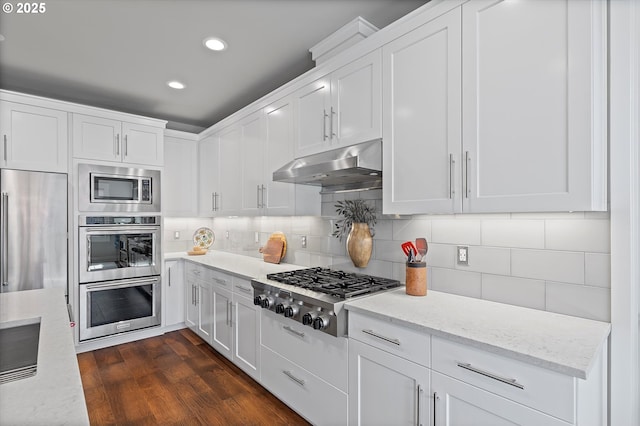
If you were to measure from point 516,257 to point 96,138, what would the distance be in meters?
3.85

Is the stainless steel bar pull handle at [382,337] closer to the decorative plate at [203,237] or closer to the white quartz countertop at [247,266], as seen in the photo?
the white quartz countertop at [247,266]

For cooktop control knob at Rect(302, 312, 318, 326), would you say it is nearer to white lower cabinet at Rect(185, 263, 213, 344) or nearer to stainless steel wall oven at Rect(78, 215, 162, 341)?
white lower cabinet at Rect(185, 263, 213, 344)

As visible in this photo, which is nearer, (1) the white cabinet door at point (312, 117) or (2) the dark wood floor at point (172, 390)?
(2) the dark wood floor at point (172, 390)

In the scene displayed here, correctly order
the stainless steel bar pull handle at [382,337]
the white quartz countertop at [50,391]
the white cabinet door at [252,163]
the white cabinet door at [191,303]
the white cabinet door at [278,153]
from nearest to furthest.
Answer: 1. the white quartz countertop at [50,391]
2. the stainless steel bar pull handle at [382,337]
3. the white cabinet door at [278,153]
4. the white cabinet door at [252,163]
5. the white cabinet door at [191,303]

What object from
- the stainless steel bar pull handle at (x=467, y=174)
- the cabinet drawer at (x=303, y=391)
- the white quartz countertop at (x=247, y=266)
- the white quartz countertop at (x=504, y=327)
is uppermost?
the stainless steel bar pull handle at (x=467, y=174)

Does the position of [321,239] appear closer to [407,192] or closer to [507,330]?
[407,192]

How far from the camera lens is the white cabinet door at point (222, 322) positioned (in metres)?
2.88

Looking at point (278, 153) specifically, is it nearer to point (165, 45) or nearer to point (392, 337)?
point (165, 45)

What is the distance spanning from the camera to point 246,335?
2.63 meters

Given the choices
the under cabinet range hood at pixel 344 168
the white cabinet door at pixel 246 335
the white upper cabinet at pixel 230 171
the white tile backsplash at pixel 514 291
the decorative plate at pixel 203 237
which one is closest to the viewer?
the white tile backsplash at pixel 514 291

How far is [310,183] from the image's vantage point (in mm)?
2662

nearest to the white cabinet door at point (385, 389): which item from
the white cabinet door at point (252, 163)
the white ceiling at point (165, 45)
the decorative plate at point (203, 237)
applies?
the white cabinet door at point (252, 163)

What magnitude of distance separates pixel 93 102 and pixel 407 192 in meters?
3.80

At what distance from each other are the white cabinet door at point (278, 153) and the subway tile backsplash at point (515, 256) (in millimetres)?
528
